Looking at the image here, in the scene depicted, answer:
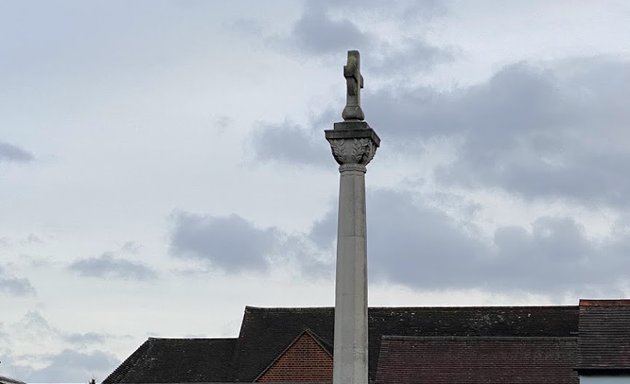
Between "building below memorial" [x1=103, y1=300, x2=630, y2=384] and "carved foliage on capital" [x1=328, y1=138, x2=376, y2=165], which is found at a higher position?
"building below memorial" [x1=103, y1=300, x2=630, y2=384]

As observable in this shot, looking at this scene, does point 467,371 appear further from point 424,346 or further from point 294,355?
point 294,355

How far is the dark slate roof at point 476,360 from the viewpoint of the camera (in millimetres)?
37438

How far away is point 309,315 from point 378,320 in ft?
11.9

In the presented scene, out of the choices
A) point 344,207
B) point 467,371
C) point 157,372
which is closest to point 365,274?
point 344,207

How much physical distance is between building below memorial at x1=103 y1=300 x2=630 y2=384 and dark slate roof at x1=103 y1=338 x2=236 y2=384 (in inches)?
1.8

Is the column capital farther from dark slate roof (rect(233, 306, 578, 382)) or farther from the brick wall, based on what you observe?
the brick wall

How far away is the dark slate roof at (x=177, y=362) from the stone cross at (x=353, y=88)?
118ft

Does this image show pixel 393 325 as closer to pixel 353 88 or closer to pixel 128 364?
pixel 128 364

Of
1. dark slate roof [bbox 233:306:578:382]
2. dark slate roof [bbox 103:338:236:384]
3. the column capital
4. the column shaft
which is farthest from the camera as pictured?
dark slate roof [bbox 103:338:236:384]

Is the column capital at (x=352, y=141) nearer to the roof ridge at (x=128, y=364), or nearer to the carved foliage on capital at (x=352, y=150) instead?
the carved foliage on capital at (x=352, y=150)

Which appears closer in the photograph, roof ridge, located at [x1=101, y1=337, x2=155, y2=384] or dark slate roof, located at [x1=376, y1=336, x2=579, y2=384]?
dark slate roof, located at [x1=376, y1=336, x2=579, y2=384]

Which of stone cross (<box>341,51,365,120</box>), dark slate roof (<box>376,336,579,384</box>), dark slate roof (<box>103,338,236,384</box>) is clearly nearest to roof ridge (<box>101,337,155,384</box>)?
dark slate roof (<box>103,338,236,384</box>)

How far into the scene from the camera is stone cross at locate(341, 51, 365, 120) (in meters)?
16.7

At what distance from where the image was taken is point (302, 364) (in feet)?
163
